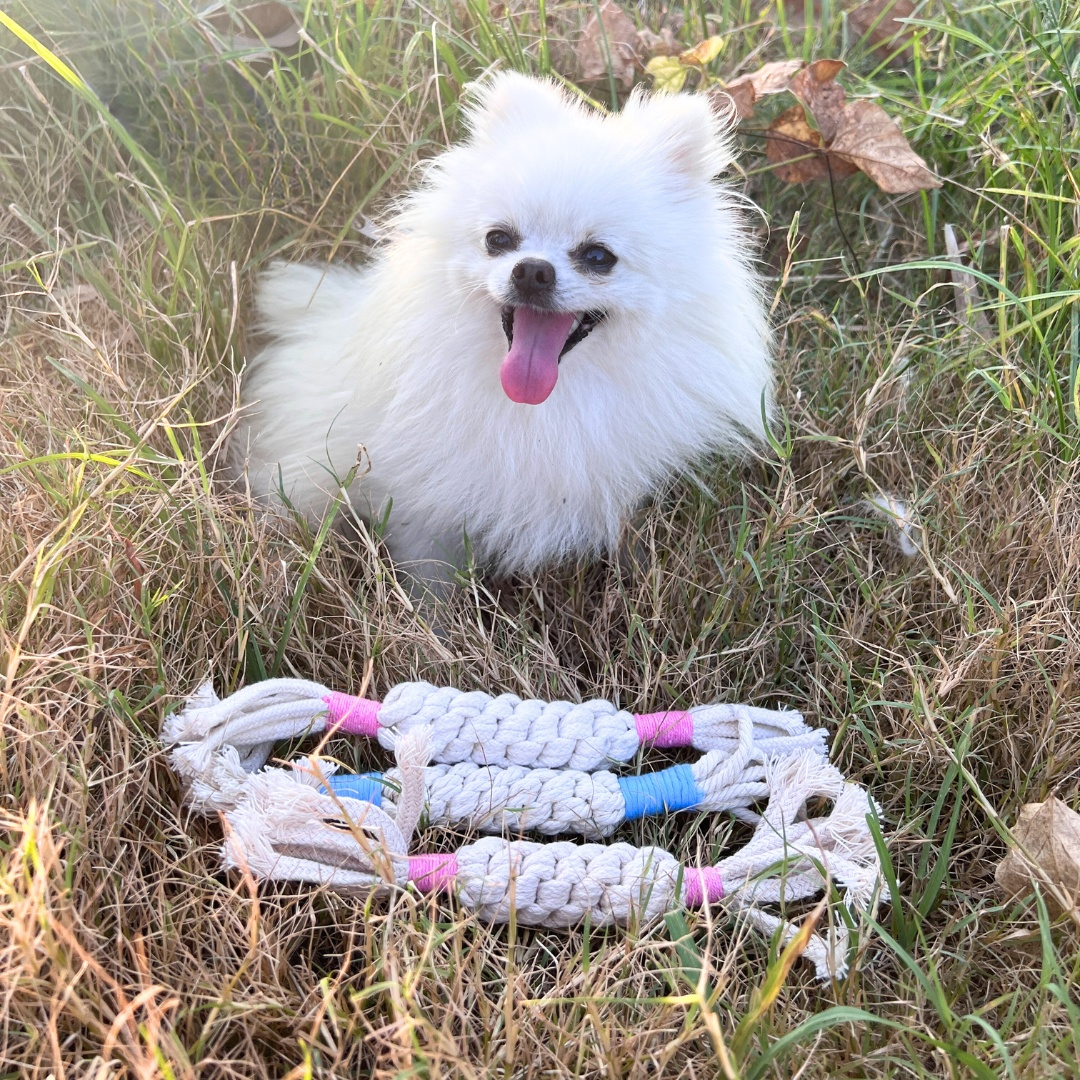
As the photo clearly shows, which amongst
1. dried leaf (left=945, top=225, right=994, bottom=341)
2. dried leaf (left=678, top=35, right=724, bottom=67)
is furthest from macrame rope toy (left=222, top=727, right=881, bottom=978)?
dried leaf (left=678, top=35, right=724, bottom=67)

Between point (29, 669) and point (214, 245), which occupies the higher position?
point (214, 245)

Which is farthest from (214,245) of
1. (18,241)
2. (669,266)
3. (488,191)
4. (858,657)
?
(858,657)

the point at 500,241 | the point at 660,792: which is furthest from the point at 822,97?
the point at 660,792

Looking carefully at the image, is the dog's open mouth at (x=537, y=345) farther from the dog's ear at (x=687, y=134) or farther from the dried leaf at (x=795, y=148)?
the dried leaf at (x=795, y=148)

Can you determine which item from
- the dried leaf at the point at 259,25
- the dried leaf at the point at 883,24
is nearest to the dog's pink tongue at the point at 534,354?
the dried leaf at the point at 259,25

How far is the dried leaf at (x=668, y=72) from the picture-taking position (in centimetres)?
252

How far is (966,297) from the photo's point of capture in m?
2.38

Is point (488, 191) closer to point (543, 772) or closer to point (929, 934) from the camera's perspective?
point (543, 772)

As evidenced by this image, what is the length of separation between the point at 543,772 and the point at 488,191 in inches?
42.4

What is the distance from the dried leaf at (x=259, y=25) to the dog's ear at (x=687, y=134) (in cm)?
121

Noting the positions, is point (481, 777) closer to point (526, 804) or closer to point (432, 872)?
point (526, 804)

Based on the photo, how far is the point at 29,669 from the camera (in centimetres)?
153

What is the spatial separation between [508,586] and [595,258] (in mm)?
763

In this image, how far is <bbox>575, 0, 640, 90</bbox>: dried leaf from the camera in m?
2.63
